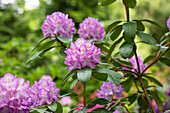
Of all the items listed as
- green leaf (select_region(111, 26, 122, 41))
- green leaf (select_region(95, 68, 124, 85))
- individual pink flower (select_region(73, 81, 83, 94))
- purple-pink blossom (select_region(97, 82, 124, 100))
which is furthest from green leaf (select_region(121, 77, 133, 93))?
individual pink flower (select_region(73, 81, 83, 94))

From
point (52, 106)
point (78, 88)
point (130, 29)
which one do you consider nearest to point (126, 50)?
point (130, 29)

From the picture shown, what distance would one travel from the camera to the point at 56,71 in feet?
6.66

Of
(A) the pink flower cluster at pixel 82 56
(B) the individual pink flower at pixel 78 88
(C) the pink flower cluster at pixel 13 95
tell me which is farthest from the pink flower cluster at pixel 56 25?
(B) the individual pink flower at pixel 78 88

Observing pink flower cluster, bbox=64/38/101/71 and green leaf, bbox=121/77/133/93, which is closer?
pink flower cluster, bbox=64/38/101/71

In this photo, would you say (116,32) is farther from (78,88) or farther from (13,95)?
(78,88)

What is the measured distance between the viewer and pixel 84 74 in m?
0.52

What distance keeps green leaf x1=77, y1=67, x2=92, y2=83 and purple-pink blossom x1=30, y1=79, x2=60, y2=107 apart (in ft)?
0.40

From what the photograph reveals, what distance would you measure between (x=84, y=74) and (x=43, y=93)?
0.49 ft

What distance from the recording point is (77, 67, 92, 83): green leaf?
1.66 feet

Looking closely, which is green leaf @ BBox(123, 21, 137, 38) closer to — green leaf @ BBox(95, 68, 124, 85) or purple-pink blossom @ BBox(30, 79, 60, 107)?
green leaf @ BBox(95, 68, 124, 85)

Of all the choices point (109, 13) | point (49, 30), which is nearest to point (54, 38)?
point (49, 30)

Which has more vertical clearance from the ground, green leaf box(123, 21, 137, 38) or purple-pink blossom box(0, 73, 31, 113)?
green leaf box(123, 21, 137, 38)

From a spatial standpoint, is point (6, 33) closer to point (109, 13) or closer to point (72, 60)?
point (109, 13)

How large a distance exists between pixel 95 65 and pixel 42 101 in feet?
0.64
